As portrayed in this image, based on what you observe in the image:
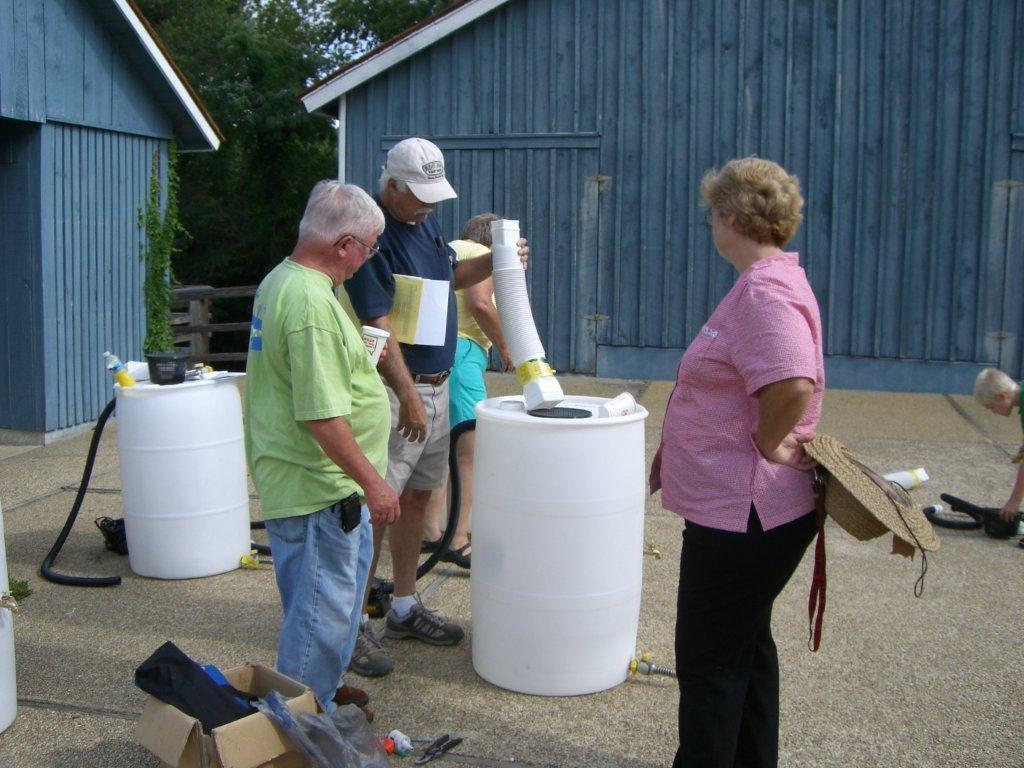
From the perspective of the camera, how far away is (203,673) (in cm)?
306

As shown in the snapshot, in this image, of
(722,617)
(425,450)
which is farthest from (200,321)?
(722,617)

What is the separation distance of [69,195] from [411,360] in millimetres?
5510

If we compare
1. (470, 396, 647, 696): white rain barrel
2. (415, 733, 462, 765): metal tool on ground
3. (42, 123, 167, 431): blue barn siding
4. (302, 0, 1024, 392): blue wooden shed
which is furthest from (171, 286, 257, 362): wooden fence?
(415, 733, 462, 765): metal tool on ground

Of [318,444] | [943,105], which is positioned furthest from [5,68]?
[943,105]

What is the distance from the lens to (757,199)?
260cm

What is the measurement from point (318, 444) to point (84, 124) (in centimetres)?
640

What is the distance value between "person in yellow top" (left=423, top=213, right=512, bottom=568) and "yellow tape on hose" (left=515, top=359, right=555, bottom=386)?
1.14 meters

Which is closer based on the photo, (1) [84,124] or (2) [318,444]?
(2) [318,444]

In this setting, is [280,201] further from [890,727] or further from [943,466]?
[890,727]

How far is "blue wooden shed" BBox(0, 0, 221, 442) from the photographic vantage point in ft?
25.9

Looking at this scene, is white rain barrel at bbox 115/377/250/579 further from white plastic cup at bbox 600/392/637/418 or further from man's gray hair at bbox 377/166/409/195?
white plastic cup at bbox 600/392/637/418

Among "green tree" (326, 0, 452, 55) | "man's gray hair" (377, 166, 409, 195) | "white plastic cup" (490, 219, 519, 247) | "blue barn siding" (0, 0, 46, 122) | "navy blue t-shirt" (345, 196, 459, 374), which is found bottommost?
"navy blue t-shirt" (345, 196, 459, 374)

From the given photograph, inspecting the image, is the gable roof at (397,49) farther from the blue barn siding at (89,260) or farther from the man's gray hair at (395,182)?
the man's gray hair at (395,182)

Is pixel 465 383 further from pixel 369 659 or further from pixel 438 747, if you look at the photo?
pixel 438 747
